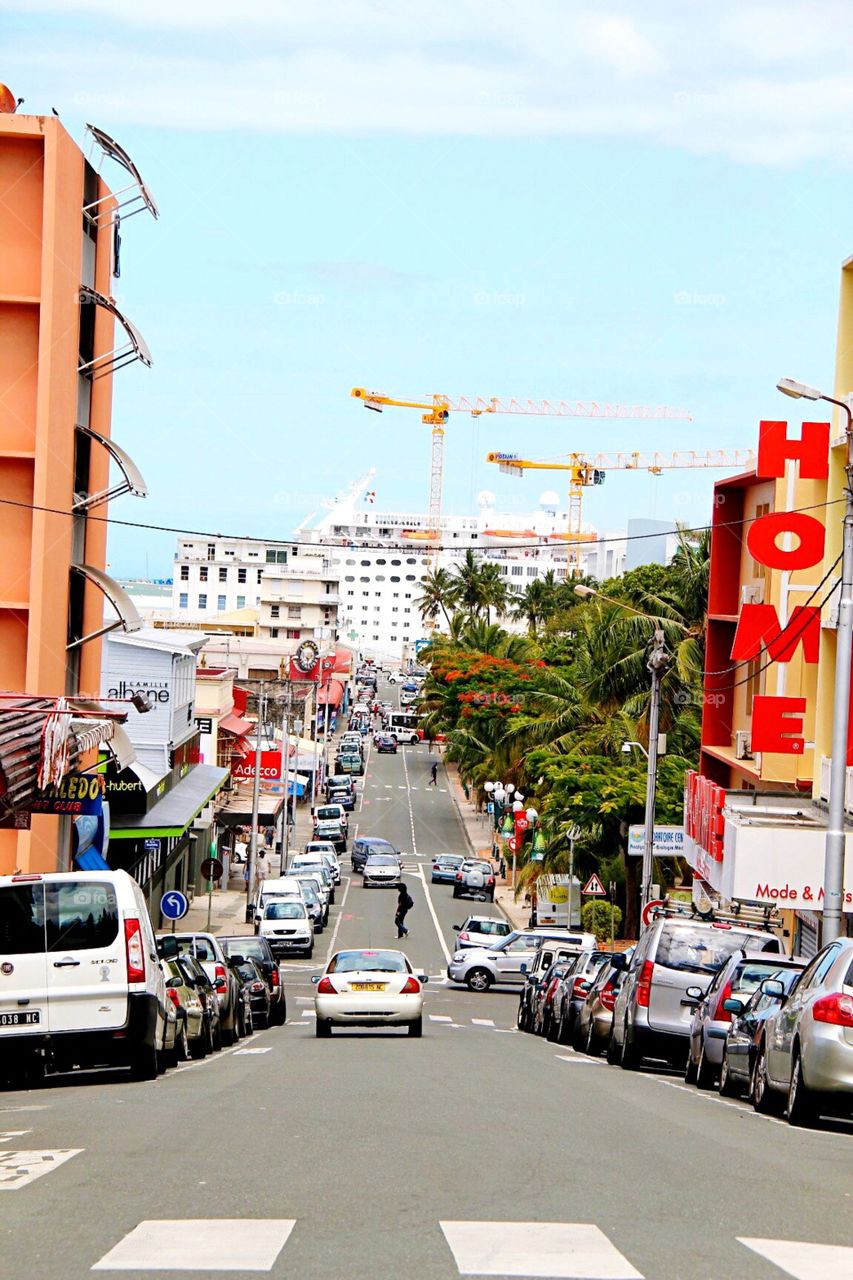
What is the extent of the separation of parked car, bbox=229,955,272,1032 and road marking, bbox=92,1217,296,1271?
19281 mm

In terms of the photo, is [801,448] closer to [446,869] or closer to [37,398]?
[37,398]

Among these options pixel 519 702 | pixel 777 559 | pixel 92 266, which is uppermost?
pixel 92 266

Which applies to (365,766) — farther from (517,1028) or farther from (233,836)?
(517,1028)

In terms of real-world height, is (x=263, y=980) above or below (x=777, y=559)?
below

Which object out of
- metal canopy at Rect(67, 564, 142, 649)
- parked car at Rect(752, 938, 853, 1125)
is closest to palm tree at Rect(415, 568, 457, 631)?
metal canopy at Rect(67, 564, 142, 649)

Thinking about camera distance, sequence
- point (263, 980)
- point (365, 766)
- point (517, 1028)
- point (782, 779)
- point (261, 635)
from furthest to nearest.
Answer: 1. point (261, 635)
2. point (365, 766)
3. point (782, 779)
4. point (517, 1028)
5. point (263, 980)

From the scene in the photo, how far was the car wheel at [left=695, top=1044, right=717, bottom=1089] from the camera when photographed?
57.3 ft

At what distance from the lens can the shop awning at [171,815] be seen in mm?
39000

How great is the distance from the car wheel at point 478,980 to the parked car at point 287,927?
5.32m

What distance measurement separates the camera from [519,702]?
78625mm

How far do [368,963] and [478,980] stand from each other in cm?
1771

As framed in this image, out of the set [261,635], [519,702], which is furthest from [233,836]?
[261,635]

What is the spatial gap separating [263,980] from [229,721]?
143ft

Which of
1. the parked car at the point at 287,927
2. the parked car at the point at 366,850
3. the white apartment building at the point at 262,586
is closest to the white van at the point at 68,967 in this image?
the parked car at the point at 287,927
